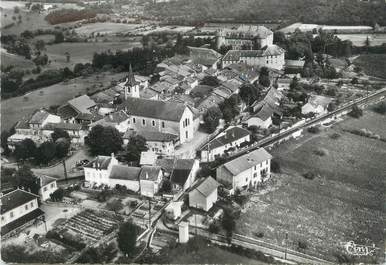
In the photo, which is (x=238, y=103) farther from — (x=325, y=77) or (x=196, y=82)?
(x=325, y=77)

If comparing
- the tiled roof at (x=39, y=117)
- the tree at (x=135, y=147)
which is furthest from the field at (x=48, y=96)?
the tree at (x=135, y=147)

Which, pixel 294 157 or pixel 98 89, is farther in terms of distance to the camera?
pixel 98 89

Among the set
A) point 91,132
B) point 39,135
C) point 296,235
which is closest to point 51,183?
point 91,132

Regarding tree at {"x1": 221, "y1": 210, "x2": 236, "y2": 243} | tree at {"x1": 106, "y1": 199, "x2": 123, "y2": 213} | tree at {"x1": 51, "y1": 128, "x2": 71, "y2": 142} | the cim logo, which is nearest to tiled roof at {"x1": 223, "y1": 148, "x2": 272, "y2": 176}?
tree at {"x1": 221, "y1": 210, "x2": 236, "y2": 243}

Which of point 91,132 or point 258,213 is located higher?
point 91,132

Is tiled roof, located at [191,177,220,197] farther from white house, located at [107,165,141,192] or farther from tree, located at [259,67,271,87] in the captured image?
tree, located at [259,67,271,87]

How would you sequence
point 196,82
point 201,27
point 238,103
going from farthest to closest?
point 201,27 → point 196,82 → point 238,103

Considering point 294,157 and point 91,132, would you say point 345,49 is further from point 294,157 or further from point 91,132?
point 91,132

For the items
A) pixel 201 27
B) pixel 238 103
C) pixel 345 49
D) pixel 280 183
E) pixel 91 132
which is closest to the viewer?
pixel 280 183
